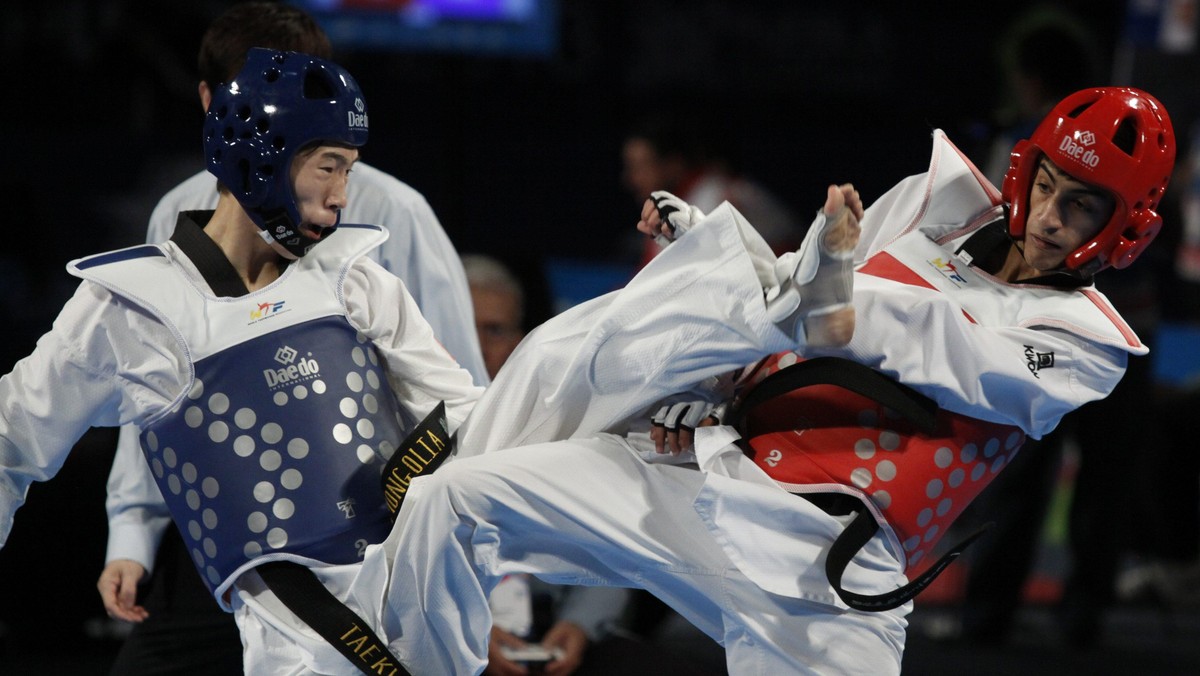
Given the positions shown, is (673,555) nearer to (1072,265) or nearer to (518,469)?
(518,469)

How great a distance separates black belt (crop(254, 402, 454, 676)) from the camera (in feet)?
9.24

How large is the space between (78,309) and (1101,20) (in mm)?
9713

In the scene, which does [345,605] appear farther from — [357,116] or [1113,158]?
[1113,158]

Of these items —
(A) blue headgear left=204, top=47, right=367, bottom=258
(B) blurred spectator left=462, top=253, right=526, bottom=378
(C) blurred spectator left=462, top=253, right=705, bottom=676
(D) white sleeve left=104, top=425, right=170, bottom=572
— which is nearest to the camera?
(A) blue headgear left=204, top=47, right=367, bottom=258

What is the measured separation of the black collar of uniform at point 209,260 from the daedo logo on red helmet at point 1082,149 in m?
1.73

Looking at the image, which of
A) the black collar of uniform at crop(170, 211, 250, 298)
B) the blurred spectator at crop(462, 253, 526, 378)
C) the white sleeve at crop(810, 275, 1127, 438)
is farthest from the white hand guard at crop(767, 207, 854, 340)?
the blurred spectator at crop(462, 253, 526, 378)

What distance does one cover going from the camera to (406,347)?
10.0 feet

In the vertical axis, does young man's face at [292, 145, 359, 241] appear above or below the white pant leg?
above

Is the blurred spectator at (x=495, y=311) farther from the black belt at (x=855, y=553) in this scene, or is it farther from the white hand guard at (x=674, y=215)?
the black belt at (x=855, y=553)

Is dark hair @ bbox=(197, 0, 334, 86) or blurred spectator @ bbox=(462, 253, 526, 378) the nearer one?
dark hair @ bbox=(197, 0, 334, 86)

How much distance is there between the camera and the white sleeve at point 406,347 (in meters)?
3.04

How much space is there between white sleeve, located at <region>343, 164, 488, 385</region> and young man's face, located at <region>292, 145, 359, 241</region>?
671 millimetres

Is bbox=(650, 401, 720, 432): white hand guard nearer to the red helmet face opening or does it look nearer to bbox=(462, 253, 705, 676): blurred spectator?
the red helmet face opening

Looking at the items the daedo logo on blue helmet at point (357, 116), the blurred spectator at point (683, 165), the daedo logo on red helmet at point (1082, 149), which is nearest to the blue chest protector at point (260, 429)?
the daedo logo on blue helmet at point (357, 116)
